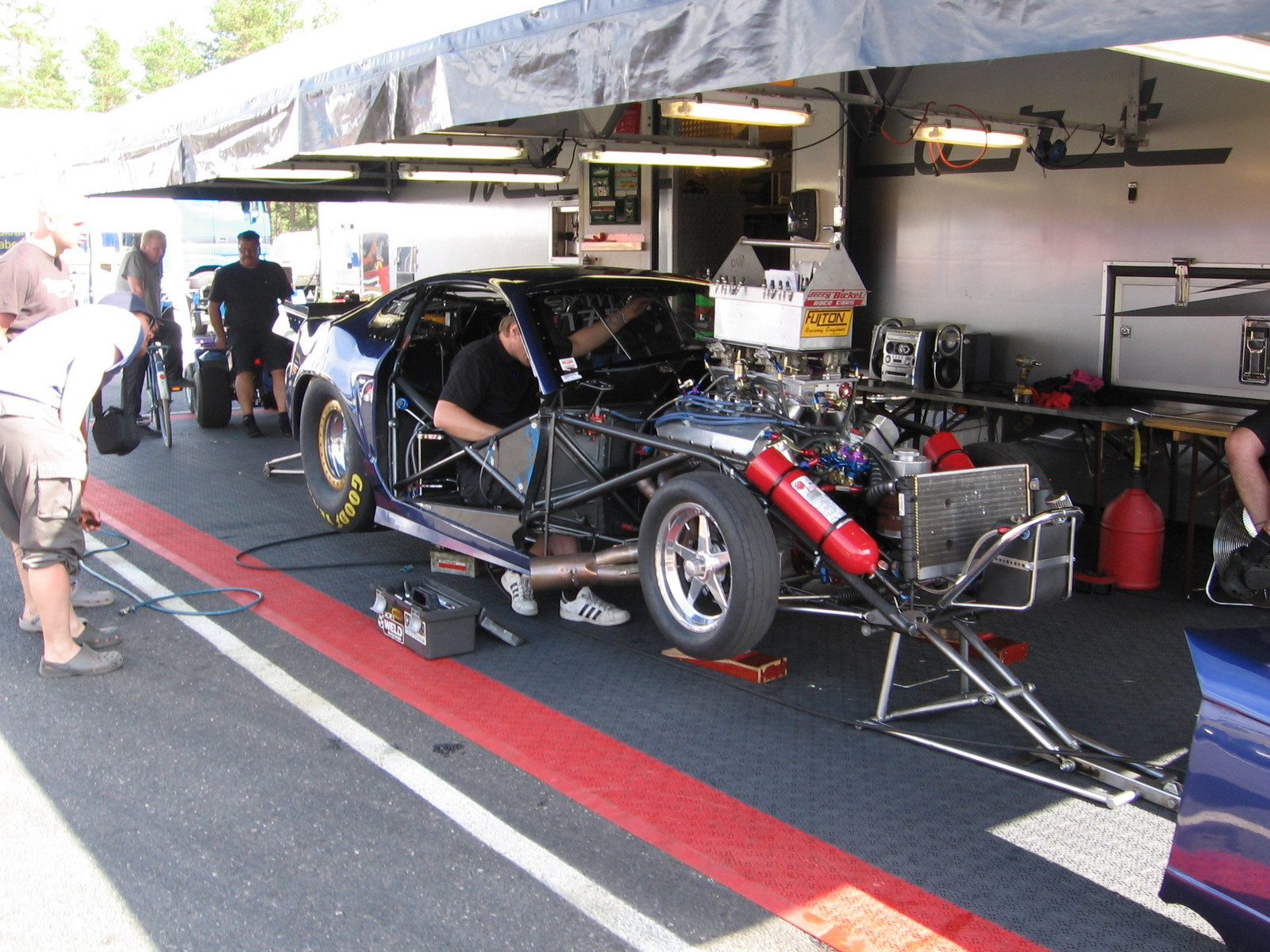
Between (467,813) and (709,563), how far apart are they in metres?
1.28

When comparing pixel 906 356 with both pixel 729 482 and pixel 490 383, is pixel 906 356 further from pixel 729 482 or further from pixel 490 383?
pixel 729 482

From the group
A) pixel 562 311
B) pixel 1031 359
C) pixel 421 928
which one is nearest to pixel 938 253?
pixel 1031 359

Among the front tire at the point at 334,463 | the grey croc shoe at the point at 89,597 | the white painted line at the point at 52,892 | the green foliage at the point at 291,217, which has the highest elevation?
the green foliage at the point at 291,217

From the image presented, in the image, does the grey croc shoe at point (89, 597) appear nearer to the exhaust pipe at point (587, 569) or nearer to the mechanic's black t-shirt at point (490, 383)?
the mechanic's black t-shirt at point (490, 383)

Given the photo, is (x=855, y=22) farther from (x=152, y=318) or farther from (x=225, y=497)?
(x=152, y=318)

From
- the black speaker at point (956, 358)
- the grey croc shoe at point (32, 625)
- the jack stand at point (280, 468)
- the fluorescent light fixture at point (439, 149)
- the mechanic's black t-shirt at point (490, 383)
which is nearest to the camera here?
the grey croc shoe at point (32, 625)

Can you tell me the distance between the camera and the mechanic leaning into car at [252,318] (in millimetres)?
10312

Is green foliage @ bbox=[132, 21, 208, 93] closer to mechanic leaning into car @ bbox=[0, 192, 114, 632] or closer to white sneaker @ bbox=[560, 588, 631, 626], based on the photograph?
mechanic leaning into car @ bbox=[0, 192, 114, 632]

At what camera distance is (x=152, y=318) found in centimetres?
957

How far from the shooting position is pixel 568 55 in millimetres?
4180

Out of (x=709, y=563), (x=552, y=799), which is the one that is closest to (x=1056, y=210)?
(x=709, y=563)

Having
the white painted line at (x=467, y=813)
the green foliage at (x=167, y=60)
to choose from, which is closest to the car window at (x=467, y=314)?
the white painted line at (x=467, y=813)

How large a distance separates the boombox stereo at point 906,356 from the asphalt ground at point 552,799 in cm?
244

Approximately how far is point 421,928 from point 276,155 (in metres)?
4.72
